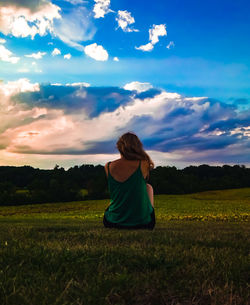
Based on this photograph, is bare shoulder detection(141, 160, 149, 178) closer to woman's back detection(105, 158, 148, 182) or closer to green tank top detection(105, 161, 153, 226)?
woman's back detection(105, 158, 148, 182)

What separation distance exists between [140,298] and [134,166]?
4758 mm

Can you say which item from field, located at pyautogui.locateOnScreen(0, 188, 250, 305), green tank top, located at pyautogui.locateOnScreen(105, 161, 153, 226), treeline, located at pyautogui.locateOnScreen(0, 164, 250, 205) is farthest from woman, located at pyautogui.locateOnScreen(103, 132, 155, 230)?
treeline, located at pyautogui.locateOnScreen(0, 164, 250, 205)

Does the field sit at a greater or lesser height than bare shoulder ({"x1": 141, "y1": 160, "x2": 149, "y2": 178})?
lesser

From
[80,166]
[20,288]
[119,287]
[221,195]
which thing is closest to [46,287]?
[20,288]

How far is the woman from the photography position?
725cm

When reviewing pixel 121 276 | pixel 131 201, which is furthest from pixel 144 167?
pixel 121 276

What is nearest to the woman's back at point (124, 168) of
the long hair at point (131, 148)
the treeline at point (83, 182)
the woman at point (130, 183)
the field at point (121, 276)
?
the woman at point (130, 183)

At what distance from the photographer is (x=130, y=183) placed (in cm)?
725

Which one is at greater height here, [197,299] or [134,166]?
[134,166]

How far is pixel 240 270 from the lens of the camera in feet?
11.3

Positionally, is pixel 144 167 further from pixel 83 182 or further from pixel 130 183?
pixel 83 182

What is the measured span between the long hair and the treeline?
58.8 m

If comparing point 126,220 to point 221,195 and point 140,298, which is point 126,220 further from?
point 221,195

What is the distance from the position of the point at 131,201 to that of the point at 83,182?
71.0m
